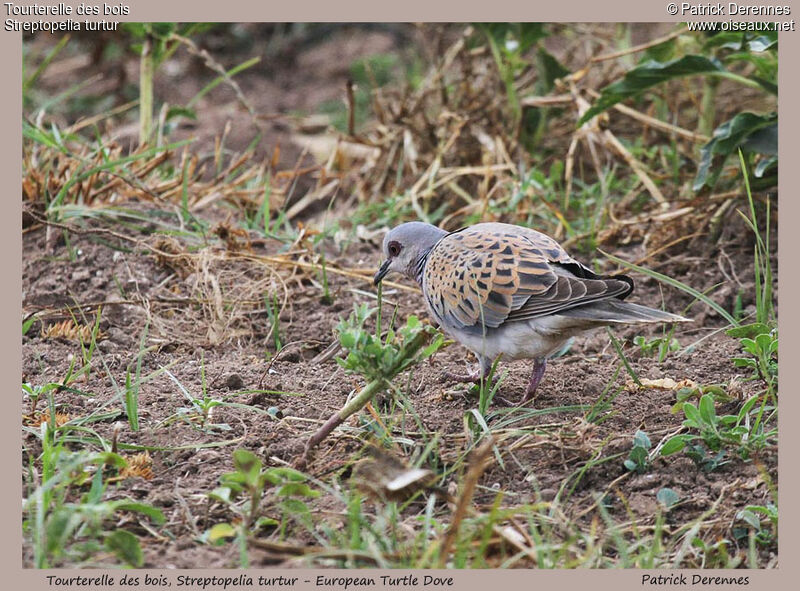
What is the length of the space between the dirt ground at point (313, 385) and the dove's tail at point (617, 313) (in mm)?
250

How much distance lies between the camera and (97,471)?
3156 millimetres

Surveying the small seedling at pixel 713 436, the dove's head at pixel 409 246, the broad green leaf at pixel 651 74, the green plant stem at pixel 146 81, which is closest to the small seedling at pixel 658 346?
the small seedling at pixel 713 436

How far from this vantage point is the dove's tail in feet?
11.9

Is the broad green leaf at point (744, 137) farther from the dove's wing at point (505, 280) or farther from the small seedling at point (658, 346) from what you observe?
the dove's wing at point (505, 280)

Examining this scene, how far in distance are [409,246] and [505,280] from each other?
0.81 meters

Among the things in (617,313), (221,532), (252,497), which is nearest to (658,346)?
(617,313)

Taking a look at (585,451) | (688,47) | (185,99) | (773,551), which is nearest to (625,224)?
(688,47)

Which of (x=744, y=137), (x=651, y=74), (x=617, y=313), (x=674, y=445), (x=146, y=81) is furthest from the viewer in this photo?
(x=146, y=81)

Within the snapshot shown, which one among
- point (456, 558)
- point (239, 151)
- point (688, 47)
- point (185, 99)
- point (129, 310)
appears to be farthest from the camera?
point (185, 99)

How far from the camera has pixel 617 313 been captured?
3.73 m

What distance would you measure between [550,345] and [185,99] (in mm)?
6422

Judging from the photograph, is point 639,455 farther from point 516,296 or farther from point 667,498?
point 516,296

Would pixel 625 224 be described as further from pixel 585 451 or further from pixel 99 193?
pixel 99 193

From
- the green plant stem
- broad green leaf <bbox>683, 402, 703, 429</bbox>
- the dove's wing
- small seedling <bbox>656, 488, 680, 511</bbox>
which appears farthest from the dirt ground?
the green plant stem
